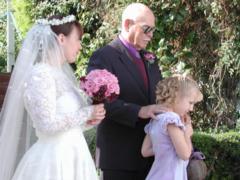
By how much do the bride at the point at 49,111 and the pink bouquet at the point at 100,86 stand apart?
6 cm

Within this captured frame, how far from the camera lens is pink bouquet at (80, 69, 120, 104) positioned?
3.37 m

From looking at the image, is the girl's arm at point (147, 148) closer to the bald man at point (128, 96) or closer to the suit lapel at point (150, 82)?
the bald man at point (128, 96)

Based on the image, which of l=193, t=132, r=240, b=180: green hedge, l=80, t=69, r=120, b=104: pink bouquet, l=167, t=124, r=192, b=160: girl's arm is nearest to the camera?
l=80, t=69, r=120, b=104: pink bouquet

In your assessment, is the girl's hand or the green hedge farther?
the green hedge

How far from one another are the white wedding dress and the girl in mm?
441

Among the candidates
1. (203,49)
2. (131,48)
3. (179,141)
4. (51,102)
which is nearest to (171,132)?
(179,141)

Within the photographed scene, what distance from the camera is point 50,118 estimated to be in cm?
321

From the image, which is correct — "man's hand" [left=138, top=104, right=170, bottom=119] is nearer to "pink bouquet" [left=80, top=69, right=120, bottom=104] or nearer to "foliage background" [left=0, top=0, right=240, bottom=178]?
"pink bouquet" [left=80, top=69, right=120, bottom=104]

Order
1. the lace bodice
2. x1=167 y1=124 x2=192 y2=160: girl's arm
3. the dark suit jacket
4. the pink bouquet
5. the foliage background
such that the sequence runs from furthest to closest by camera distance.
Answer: the foliage background < the dark suit jacket < x1=167 y1=124 x2=192 y2=160: girl's arm < the pink bouquet < the lace bodice

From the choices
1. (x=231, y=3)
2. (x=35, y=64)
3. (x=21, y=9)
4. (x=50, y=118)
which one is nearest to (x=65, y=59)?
(x=35, y=64)

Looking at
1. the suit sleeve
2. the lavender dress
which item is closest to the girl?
the lavender dress

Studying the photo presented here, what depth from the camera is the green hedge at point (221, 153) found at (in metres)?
5.84

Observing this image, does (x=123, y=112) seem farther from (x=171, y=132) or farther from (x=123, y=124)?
(x=171, y=132)

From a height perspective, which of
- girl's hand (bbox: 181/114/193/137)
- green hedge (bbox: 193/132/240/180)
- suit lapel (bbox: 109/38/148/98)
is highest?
suit lapel (bbox: 109/38/148/98)
